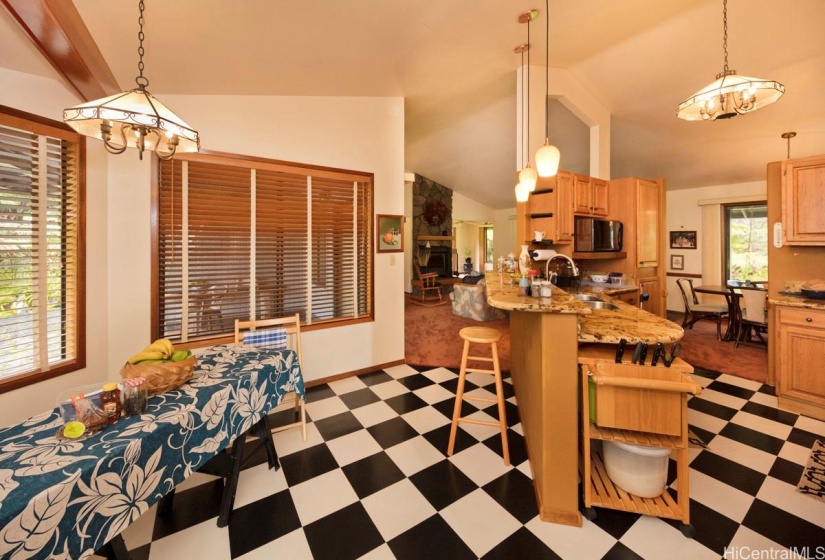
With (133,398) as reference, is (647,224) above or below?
above

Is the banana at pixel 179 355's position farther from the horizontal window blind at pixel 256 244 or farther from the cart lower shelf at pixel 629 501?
the cart lower shelf at pixel 629 501

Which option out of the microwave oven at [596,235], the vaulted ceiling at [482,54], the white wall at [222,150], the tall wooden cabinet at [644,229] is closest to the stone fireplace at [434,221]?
the vaulted ceiling at [482,54]

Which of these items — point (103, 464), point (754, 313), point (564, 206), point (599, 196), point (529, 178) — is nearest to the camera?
point (103, 464)

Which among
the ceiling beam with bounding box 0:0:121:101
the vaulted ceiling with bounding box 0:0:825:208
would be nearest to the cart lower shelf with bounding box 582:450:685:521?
the vaulted ceiling with bounding box 0:0:825:208

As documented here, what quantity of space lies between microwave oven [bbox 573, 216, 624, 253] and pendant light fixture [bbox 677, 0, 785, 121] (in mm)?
1396

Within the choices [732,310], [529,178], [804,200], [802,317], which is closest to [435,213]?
[529,178]

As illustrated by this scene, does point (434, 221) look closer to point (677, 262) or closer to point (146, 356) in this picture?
point (677, 262)

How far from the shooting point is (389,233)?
3.49 m

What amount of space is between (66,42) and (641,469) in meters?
3.45

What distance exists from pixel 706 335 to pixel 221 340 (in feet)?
20.7

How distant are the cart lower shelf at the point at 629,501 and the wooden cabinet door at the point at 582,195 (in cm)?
267

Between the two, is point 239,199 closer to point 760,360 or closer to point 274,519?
point 274,519

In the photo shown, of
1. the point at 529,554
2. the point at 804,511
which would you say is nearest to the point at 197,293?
the point at 529,554

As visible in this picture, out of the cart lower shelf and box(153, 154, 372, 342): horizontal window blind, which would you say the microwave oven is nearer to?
box(153, 154, 372, 342): horizontal window blind
